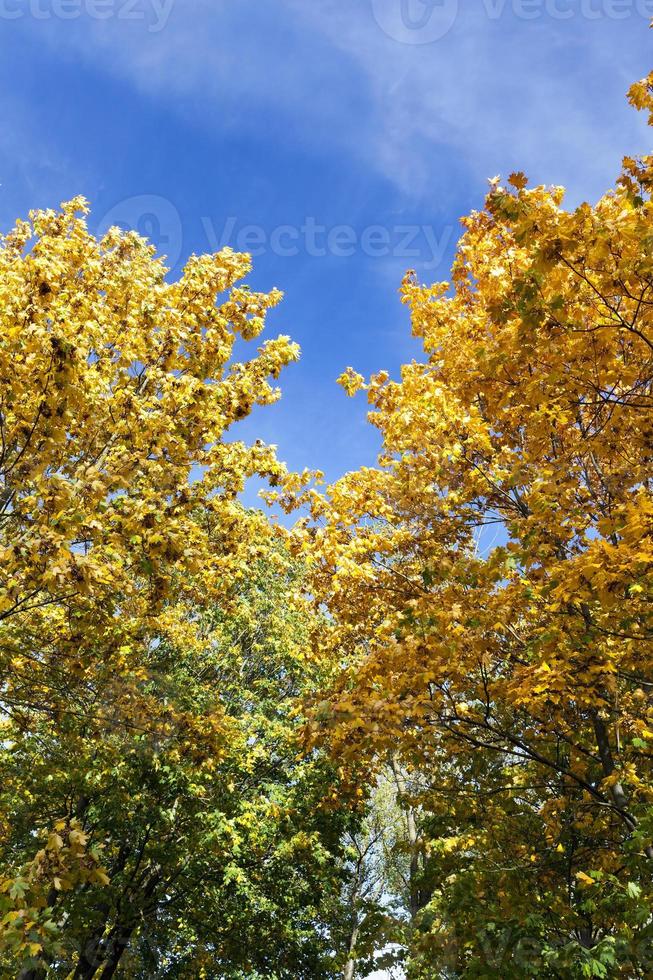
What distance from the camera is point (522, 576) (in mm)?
7645

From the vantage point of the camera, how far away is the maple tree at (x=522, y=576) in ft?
15.1

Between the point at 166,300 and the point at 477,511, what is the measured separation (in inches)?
177

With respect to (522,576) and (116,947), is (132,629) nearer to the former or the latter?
(522,576)

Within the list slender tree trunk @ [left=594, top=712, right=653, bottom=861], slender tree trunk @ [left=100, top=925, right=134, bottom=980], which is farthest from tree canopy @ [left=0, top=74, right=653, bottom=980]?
slender tree trunk @ [left=100, top=925, right=134, bottom=980]

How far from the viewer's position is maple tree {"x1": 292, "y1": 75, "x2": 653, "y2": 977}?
182 inches

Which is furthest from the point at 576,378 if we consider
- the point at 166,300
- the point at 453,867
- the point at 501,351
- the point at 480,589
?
the point at 453,867

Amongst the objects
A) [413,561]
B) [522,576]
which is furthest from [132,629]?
[522,576]

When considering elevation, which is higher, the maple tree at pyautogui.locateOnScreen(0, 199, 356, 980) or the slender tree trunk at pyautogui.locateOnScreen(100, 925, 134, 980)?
the maple tree at pyautogui.locateOnScreen(0, 199, 356, 980)

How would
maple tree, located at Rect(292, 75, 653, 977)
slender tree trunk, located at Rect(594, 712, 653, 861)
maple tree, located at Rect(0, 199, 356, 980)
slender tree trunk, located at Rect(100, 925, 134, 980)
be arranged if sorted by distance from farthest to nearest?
slender tree trunk, located at Rect(100, 925, 134, 980)
slender tree trunk, located at Rect(594, 712, 653, 861)
maple tree, located at Rect(0, 199, 356, 980)
maple tree, located at Rect(292, 75, 653, 977)

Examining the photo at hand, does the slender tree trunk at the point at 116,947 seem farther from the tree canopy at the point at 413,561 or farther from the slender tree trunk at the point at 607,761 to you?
the slender tree trunk at the point at 607,761

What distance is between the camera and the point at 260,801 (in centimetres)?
1323

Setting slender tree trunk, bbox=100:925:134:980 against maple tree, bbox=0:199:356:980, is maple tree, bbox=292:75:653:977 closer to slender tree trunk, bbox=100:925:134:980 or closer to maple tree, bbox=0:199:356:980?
maple tree, bbox=0:199:356:980

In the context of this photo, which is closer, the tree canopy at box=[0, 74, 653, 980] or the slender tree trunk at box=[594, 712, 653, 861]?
the tree canopy at box=[0, 74, 653, 980]

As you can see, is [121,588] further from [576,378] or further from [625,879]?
[625,879]
